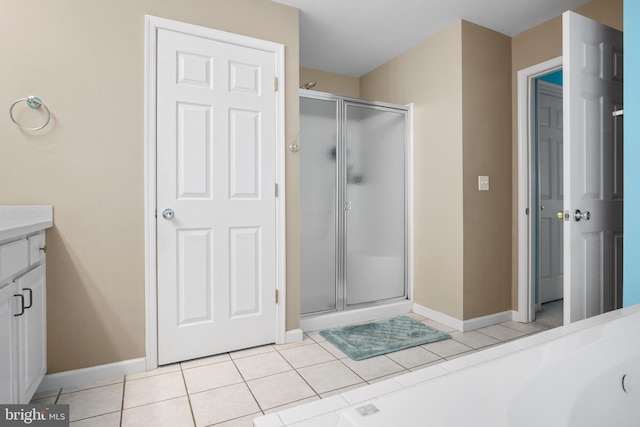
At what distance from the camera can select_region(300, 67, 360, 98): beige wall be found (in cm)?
374

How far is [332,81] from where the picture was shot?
12.7 feet

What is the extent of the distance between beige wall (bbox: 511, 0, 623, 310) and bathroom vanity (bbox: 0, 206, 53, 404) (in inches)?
131

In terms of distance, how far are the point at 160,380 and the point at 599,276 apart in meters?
2.72

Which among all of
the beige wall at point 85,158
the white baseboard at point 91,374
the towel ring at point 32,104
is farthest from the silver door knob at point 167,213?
the white baseboard at point 91,374

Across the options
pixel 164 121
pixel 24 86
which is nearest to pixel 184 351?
pixel 164 121

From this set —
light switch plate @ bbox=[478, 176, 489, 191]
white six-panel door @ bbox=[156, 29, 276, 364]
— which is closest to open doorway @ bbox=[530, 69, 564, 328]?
light switch plate @ bbox=[478, 176, 489, 191]

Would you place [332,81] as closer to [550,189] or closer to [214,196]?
[214,196]

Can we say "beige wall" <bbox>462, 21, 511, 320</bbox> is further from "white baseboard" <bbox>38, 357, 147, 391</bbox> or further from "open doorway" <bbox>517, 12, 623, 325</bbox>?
"white baseboard" <bbox>38, 357, 147, 391</bbox>

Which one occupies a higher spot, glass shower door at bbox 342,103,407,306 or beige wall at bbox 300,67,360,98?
beige wall at bbox 300,67,360,98

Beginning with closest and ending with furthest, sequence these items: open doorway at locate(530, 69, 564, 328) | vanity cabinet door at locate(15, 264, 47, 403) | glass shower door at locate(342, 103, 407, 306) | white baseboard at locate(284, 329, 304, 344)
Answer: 1. vanity cabinet door at locate(15, 264, 47, 403)
2. white baseboard at locate(284, 329, 304, 344)
3. glass shower door at locate(342, 103, 407, 306)
4. open doorway at locate(530, 69, 564, 328)

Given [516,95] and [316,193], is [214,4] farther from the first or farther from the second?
[516,95]

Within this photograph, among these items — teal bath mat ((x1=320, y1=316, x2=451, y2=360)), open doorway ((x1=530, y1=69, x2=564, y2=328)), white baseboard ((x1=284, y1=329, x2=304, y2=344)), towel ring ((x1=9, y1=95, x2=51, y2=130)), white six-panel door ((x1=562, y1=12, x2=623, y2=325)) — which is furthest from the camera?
open doorway ((x1=530, y1=69, x2=564, y2=328))

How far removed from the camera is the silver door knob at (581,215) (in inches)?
Answer: 78.4

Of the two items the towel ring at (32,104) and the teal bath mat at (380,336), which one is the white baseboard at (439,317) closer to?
the teal bath mat at (380,336)
